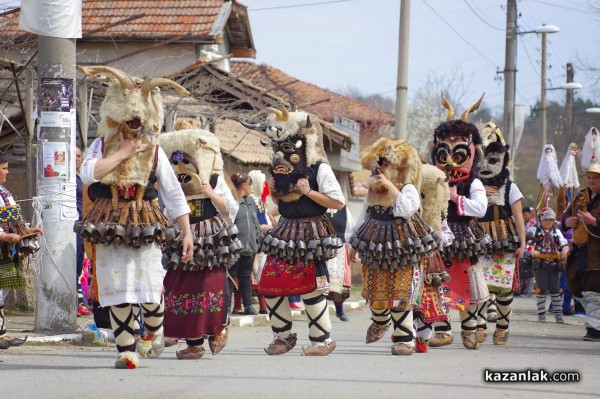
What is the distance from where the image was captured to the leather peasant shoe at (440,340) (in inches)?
444

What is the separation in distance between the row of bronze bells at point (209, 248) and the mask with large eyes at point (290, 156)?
2.50 feet

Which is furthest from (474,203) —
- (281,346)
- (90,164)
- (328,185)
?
(90,164)

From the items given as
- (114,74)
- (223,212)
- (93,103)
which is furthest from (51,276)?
(93,103)

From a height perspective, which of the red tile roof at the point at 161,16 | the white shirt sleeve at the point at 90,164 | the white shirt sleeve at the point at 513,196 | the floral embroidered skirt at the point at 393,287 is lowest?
the floral embroidered skirt at the point at 393,287

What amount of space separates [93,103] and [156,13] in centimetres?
1011

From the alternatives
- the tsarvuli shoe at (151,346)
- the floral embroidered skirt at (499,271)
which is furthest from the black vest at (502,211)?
the tsarvuli shoe at (151,346)

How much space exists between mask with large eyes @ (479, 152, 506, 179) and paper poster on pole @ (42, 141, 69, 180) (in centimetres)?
457

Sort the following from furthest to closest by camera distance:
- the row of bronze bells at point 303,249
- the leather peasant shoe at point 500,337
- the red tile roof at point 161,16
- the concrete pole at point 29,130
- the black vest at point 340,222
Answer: the red tile roof at point 161,16, the black vest at point 340,222, the concrete pole at point 29,130, the leather peasant shoe at point 500,337, the row of bronze bells at point 303,249

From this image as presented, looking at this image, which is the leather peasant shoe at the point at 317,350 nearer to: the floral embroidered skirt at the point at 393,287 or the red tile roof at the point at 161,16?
the floral embroidered skirt at the point at 393,287

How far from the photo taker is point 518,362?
31.8 feet

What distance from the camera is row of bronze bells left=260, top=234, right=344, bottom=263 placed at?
9695mm

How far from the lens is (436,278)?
10766 mm

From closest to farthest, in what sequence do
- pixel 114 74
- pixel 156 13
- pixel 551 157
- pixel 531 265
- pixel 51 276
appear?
1. pixel 114 74
2. pixel 51 276
3. pixel 551 157
4. pixel 531 265
5. pixel 156 13

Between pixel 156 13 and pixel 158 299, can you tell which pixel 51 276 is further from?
pixel 156 13
